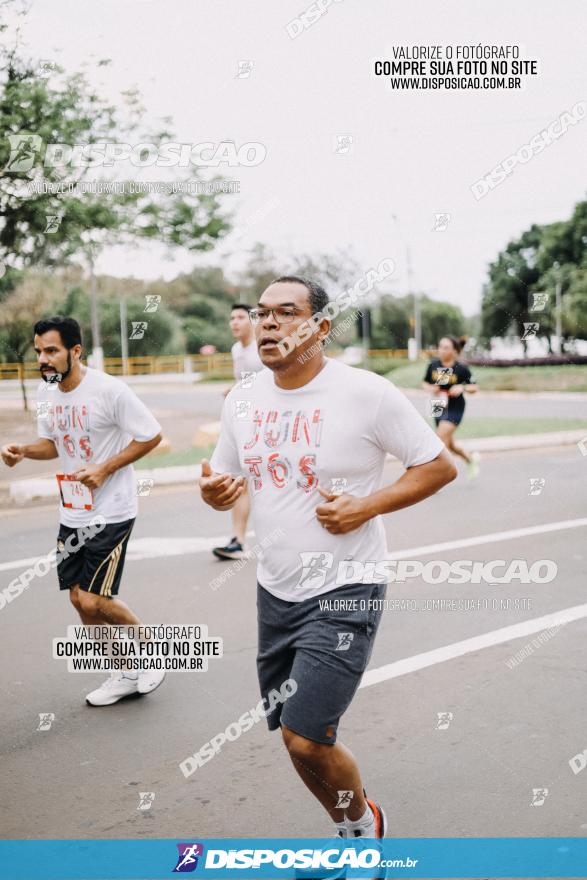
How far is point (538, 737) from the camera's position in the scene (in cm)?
421

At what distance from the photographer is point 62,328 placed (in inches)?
184

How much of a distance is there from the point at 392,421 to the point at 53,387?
2.31 metres

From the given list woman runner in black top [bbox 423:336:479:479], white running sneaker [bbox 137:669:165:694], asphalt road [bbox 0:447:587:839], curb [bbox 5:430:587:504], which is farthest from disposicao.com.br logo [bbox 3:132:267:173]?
white running sneaker [bbox 137:669:165:694]

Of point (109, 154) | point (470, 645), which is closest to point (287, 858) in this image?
point (470, 645)

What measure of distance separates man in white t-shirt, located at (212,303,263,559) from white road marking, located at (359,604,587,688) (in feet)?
8.82

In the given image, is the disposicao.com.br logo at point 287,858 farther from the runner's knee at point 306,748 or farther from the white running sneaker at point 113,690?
the white running sneaker at point 113,690

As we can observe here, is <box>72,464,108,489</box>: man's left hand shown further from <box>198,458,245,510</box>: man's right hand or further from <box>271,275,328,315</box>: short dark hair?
<box>271,275,328,315</box>: short dark hair

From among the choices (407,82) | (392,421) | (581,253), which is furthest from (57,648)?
(581,253)

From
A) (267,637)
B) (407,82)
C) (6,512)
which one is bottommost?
(6,512)

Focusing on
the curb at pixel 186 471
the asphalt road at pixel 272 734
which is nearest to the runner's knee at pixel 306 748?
the asphalt road at pixel 272 734

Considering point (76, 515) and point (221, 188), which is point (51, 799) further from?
point (221, 188)

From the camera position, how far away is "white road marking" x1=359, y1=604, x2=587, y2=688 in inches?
200

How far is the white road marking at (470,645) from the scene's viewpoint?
16.7ft

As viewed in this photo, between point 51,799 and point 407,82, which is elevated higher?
point 407,82
